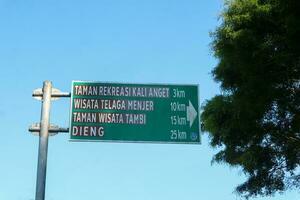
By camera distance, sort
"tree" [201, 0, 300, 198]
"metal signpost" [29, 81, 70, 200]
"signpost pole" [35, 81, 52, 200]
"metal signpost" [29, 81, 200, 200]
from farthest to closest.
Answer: "tree" [201, 0, 300, 198] < "metal signpost" [29, 81, 200, 200] < "metal signpost" [29, 81, 70, 200] < "signpost pole" [35, 81, 52, 200]

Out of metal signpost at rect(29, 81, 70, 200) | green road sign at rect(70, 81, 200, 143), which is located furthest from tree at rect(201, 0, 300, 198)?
metal signpost at rect(29, 81, 70, 200)

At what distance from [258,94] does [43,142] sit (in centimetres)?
623

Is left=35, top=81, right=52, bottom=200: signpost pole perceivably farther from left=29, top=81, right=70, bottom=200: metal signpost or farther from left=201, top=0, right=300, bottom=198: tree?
left=201, top=0, right=300, bottom=198: tree

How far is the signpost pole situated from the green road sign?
16.6 inches

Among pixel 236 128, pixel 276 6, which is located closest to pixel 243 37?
pixel 276 6

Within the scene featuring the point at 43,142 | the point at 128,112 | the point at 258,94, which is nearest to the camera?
the point at 43,142

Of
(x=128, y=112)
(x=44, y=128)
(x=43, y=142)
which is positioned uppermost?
(x=128, y=112)

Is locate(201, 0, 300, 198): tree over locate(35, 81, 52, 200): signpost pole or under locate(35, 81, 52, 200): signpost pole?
over

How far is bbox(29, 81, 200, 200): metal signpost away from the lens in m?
10.5

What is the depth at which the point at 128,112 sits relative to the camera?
420 inches

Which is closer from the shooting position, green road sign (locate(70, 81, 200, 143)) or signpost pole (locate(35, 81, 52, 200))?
signpost pole (locate(35, 81, 52, 200))

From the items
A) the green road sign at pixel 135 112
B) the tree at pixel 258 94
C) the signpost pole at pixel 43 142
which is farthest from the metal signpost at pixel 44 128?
the tree at pixel 258 94

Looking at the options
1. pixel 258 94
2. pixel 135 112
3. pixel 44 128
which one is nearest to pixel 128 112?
pixel 135 112

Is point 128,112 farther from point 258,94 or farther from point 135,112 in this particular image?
point 258,94
